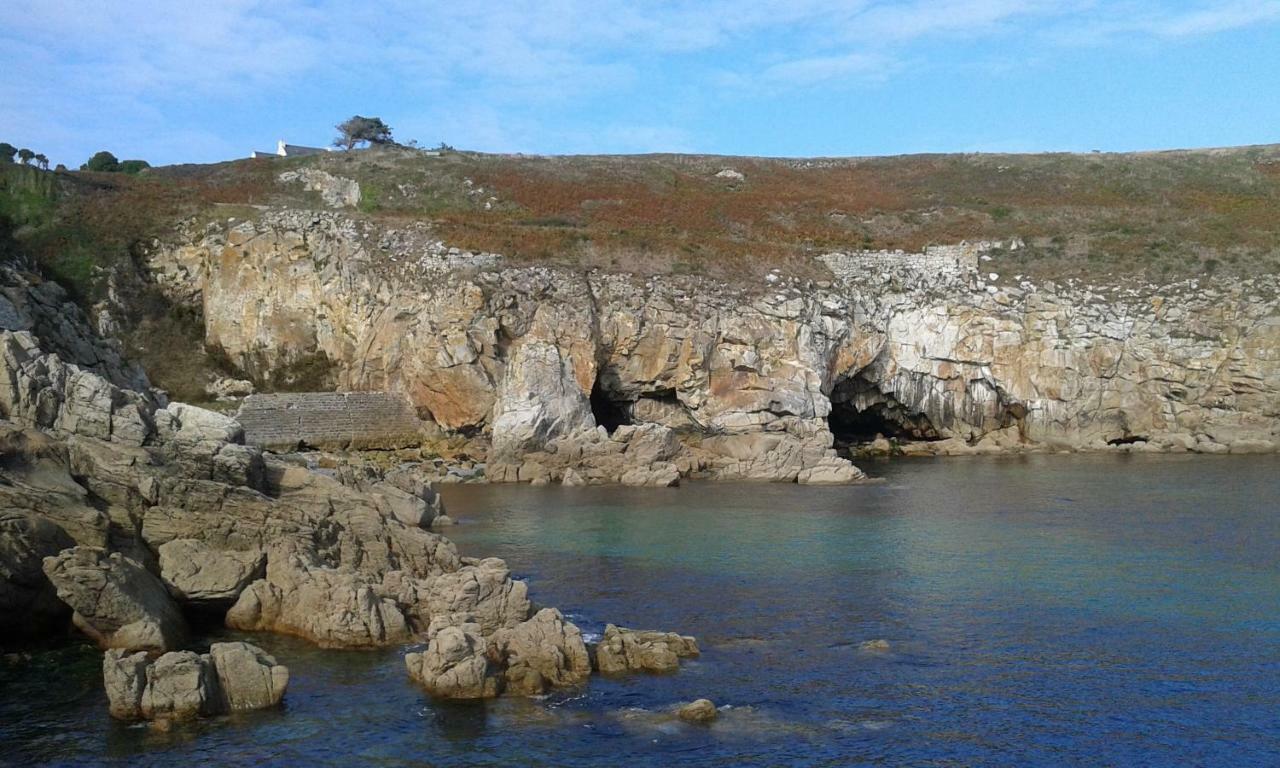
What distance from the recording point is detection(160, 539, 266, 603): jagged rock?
19406mm

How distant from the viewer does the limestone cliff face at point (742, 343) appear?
154 feet

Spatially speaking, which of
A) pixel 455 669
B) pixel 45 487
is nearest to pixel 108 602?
pixel 45 487

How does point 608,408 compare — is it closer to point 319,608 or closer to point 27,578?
point 319,608

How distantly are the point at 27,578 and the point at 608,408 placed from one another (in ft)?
113

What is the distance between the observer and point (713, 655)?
18.0 metres

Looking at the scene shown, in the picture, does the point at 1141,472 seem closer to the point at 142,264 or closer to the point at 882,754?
the point at 882,754

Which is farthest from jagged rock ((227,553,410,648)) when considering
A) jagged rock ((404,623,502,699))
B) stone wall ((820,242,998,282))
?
stone wall ((820,242,998,282))

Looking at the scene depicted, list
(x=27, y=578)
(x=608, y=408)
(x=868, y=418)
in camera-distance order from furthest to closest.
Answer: (x=868, y=418)
(x=608, y=408)
(x=27, y=578)

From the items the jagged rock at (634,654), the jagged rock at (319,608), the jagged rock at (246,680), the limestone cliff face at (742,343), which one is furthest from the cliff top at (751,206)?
the jagged rock at (246,680)

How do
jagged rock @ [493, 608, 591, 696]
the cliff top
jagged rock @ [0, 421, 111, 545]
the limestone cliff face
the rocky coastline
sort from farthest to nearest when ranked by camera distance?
the cliff top
the limestone cliff face
jagged rock @ [0, 421, 111, 545]
jagged rock @ [493, 608, 591, 696]
the rocky coastline

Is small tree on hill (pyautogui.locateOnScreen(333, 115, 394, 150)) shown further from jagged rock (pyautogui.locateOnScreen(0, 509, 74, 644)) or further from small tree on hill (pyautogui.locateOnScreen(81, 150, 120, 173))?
jagged rock (pyautogui.locateOnScreen(0, 509, 74, 644))

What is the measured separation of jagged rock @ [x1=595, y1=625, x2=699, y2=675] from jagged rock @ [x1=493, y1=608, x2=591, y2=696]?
0.32 meters

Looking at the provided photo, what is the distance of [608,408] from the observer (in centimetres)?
5091

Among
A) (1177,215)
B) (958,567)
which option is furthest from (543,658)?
(1177,215)
